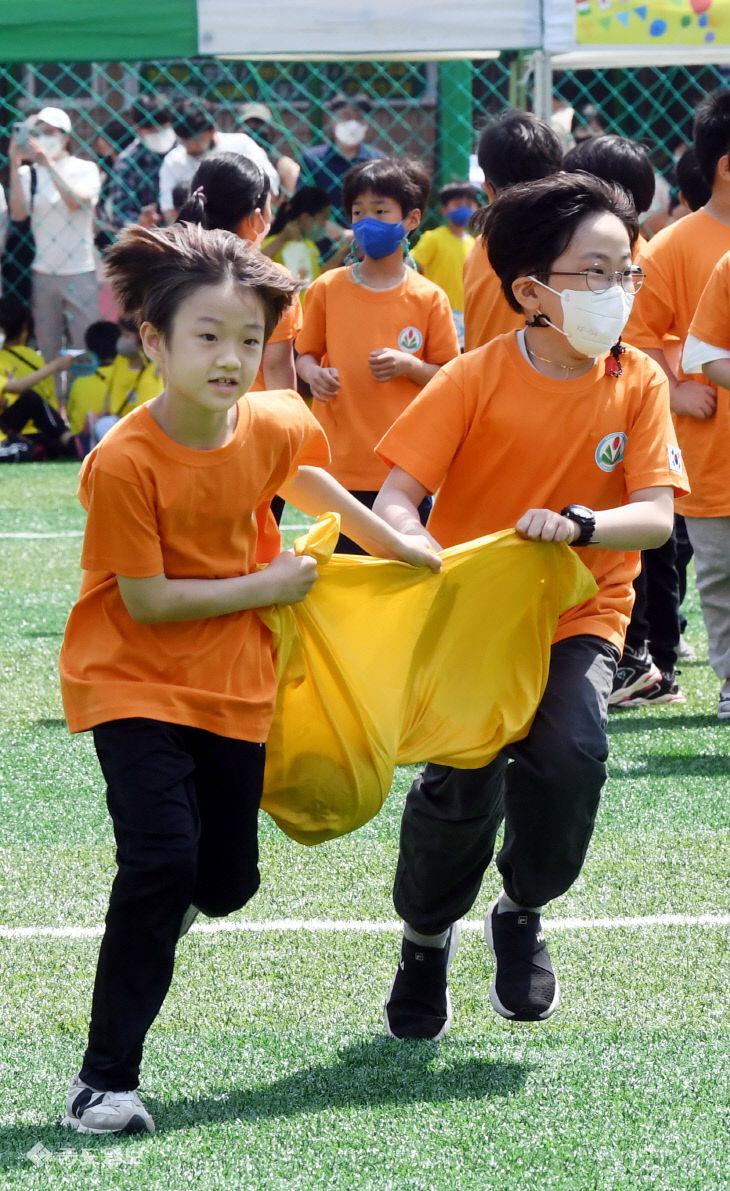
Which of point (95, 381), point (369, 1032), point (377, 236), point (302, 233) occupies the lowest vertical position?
point (95, 381)

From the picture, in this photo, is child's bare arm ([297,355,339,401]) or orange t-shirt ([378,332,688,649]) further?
child's bare arm ([297,355,339,401])

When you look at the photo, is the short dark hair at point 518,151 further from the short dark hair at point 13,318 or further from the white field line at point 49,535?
the short dark hair at point 13,318

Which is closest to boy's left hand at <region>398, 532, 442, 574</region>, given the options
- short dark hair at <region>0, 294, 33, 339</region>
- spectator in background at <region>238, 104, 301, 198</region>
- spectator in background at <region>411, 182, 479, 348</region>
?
spectator in background at <region>411, 182, 479, 348</region>

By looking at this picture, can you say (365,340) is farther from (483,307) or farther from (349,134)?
(349,134)

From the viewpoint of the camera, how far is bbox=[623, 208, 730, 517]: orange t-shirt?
18.3 ft

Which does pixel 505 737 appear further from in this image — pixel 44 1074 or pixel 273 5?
pixel 273 5

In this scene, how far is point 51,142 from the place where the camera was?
12070 millimetres

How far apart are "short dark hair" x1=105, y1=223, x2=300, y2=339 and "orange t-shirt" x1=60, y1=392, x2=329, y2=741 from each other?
0.62 feet

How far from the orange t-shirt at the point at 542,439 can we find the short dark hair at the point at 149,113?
393 inches

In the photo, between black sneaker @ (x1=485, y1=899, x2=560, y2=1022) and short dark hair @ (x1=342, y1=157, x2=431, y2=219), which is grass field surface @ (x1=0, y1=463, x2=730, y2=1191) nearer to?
black sneaker @ (x1=485, y1=899, x2=560, y2=1022)

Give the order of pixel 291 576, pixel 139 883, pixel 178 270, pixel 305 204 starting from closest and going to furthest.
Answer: pixel 139 883, pixel 178 270, pixel 291 576, pixel 305 204

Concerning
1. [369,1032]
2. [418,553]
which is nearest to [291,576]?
[418,553]

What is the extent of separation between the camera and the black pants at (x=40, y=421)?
11883mm

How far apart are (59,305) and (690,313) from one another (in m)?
7.64
